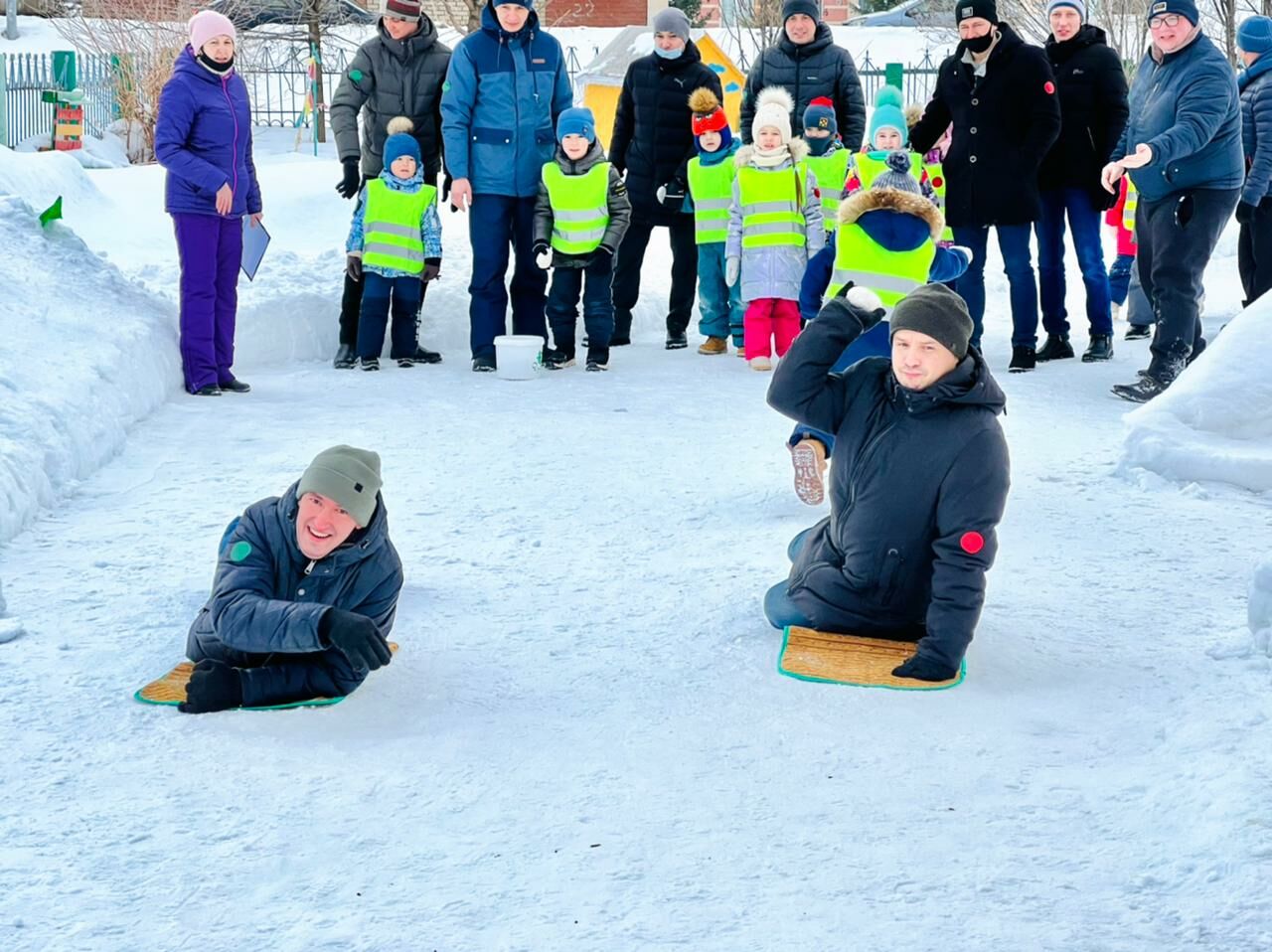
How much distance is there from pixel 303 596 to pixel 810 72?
6.22m

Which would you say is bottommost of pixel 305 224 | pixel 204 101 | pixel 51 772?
pixel 51 772

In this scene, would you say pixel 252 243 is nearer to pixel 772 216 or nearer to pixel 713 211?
pixel 713 211

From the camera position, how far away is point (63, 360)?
21.8ft

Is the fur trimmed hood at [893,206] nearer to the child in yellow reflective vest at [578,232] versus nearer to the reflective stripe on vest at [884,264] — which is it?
the reflective stripe on vest at [884,264]

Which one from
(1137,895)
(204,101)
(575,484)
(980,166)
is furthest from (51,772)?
(980,166)

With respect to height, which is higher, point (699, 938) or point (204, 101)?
point (204, 101)

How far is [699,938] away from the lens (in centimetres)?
264

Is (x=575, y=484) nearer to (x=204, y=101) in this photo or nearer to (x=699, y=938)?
(x=204, y=101)

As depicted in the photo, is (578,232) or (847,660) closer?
(847,660)

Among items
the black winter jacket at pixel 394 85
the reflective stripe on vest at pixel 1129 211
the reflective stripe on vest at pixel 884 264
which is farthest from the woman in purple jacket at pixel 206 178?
the reflective stripe on vest at pixel 1129 211

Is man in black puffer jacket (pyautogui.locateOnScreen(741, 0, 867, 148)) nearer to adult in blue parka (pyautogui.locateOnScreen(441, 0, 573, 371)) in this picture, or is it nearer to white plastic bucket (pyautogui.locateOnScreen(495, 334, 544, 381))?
adult in blue parka (pyautogui.locateOnScreen(441, 0, 573, 371))

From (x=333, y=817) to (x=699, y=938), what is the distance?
81cm

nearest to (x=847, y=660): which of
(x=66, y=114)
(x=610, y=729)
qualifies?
(x=610, y=729)

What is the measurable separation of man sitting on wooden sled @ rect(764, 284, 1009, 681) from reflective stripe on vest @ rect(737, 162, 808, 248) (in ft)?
14.4
